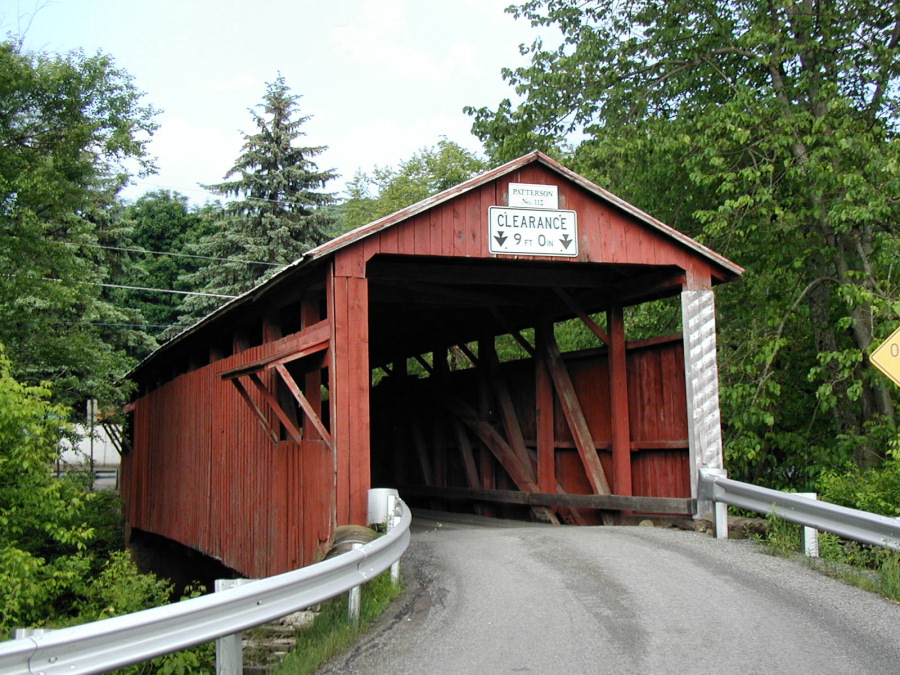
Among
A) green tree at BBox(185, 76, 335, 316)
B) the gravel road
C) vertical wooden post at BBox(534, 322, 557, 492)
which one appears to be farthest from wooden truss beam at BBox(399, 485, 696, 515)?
green tree at BBox(185, 76, 335, 316)

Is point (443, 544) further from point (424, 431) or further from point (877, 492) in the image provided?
point (424, 431)

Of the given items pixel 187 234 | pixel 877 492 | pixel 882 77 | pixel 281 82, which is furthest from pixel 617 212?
pixel 187 234

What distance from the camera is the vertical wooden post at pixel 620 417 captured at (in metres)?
11.0

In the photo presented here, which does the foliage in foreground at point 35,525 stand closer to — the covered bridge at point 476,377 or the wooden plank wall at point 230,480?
the wooden plank wall at point 230,480

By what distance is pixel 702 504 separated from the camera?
376 inches

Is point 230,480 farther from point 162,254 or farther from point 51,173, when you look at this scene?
point 162,254

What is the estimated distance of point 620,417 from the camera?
10992 millimetres

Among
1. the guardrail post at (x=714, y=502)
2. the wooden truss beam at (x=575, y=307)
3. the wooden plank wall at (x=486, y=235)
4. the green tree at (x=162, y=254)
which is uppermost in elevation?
the green tree at (x=162, y=254)

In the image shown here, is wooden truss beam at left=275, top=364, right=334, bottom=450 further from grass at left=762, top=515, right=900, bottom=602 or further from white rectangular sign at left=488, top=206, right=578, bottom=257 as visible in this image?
grass at left=762, top=515, right=900, bottom=602

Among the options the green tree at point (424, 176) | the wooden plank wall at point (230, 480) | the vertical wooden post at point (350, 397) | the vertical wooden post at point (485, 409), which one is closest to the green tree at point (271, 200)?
the green tree at point (424, 176)

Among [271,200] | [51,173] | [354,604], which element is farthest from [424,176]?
[354,604]

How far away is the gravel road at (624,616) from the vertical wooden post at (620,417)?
2.71 m

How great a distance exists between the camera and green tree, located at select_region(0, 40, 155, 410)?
1388cm

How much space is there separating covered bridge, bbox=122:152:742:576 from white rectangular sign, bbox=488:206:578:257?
14 millimetres
